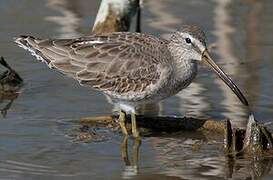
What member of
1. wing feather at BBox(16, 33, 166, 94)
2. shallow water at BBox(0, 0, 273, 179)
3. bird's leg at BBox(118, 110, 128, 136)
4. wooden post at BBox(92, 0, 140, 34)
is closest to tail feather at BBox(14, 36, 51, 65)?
wing feather at BBox(16, 33, 166, 94)

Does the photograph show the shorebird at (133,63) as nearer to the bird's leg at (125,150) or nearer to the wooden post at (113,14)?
the bird's leg at (125,150)

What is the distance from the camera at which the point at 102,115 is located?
10039 millimetres

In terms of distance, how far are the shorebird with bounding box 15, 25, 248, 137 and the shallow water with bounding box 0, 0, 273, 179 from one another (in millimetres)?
393

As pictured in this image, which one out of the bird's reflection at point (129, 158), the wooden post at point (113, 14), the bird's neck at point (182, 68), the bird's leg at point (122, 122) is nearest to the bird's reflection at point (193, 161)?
the bird's reflection at point (129, 158)

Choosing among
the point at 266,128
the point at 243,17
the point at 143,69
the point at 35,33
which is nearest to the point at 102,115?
the point at 143,69

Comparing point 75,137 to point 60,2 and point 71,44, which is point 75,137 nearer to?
point 71,44

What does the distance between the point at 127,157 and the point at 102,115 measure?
1.27m

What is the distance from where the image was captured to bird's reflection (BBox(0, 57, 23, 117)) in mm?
10595

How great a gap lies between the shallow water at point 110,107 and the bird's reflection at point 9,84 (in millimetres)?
91

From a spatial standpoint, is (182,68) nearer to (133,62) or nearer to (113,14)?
(133,62)

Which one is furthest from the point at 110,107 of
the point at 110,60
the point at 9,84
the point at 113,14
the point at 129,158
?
the point at 113,14

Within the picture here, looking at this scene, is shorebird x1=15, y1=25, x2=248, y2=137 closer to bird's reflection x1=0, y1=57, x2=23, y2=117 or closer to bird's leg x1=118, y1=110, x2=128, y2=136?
bird's leg x1=118, y1=110, x2=128, y2=136

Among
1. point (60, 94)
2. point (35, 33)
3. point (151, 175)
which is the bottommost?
point (151, 175)

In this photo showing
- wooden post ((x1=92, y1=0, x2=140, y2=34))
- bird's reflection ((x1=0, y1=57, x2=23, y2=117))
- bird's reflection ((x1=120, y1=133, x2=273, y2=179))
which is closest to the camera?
bird's reflection ((x1=120, y1=133, x2=273, y2=179))
